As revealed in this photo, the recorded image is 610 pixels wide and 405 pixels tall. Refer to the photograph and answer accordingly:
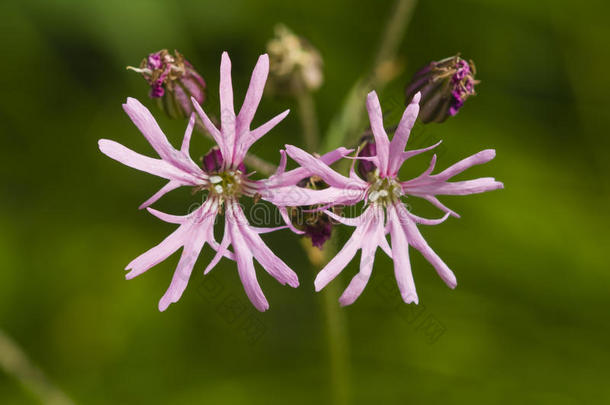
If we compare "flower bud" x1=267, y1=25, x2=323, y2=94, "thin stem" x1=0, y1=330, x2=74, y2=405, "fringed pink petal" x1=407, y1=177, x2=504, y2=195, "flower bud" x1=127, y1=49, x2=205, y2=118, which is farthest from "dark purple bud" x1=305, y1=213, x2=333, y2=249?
"thin stem" x1=0, y1=330, x2=74, y2=405

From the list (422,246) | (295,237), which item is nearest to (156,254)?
(422,246)

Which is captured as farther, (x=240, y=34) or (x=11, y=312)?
(x=240, y=34)

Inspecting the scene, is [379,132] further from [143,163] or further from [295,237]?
[295,237]

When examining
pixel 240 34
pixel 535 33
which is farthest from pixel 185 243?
pixel 535 33

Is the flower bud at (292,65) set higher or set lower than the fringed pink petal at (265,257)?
higher

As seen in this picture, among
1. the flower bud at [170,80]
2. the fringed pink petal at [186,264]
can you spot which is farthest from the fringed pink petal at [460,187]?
the flower bud at [170,80]

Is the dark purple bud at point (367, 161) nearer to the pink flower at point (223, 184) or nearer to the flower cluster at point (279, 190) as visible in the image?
the flower cluster at point (279, 190)

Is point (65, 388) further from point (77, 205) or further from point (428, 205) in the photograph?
point (428, 205)

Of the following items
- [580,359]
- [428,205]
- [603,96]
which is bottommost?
[580,359]
